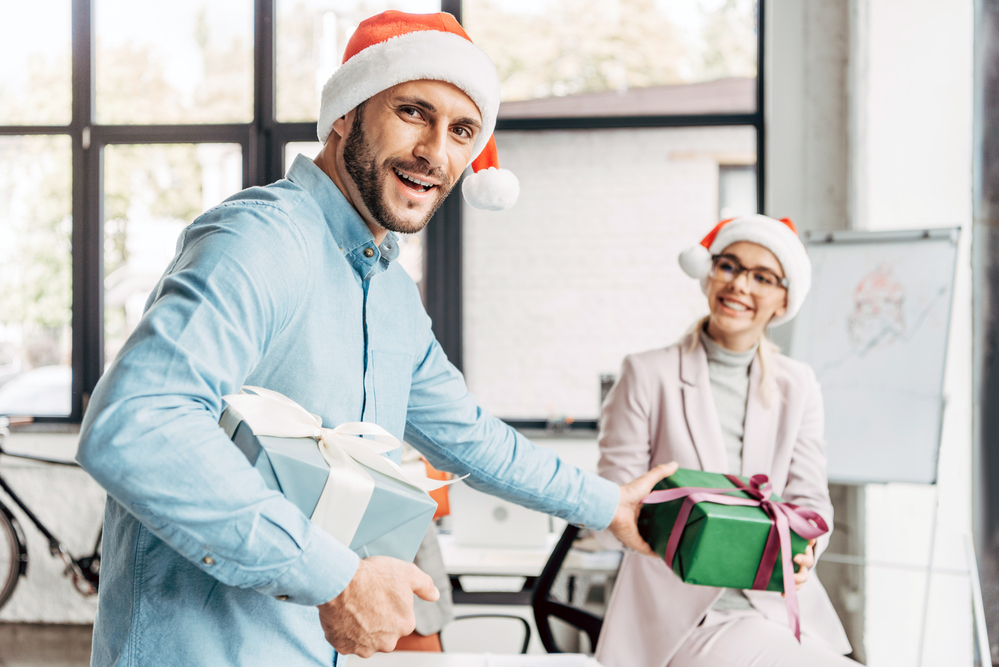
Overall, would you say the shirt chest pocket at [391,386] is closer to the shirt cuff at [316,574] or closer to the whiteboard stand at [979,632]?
the shirt cuff at [316,574]

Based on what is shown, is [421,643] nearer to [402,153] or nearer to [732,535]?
[732,535]

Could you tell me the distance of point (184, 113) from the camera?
12.1 feet

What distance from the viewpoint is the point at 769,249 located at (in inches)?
73.4

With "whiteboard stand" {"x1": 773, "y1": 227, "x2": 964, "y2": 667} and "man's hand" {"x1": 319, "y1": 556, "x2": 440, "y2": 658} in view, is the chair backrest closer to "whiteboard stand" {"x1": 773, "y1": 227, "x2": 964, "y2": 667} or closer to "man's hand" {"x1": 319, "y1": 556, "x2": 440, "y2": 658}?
"man's hand" {"x1": 319, "y1": 556, "x2": 440, "y2": 658}

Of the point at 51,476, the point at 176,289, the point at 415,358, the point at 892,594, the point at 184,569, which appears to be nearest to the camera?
the point at 176,289

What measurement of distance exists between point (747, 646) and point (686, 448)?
1.48 ft

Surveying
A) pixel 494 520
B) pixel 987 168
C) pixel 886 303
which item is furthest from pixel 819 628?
pixel 987 168

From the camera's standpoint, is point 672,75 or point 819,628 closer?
point 819,628

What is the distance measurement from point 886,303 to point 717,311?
3.39 feet

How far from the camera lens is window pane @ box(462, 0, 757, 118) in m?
3.53

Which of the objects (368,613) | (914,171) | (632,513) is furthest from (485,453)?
(914,171)

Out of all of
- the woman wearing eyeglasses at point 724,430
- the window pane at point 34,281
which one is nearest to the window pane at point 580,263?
the woman wearing eyeglasses at point 724,430

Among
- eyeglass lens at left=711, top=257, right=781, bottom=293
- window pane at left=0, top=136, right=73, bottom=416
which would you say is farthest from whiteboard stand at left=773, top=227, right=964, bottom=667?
window pane at left=0, top=136, right=73, bottom=416

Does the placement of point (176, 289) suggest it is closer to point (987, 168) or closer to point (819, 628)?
point (819, 628)
